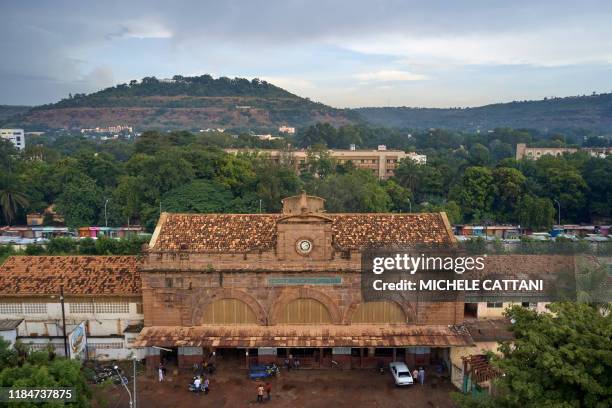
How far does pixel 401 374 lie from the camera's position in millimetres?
25719

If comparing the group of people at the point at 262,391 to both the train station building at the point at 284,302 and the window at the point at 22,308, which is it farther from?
the window at the point at 22,308

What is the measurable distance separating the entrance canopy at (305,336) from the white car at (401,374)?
4.56 feet

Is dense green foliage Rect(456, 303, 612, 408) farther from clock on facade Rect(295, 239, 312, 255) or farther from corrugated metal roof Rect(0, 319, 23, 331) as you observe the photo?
corrugated metal roof Rect(0, 319, 23, 331)

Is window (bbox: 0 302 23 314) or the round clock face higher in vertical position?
the round clock face

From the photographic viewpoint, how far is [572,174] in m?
72.7

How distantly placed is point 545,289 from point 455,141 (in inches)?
5920

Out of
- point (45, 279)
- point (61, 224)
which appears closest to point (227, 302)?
point (45, 279)

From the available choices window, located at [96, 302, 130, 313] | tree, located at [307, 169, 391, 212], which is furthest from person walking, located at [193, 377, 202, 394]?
tree, located at [307, 169, 391, 212]

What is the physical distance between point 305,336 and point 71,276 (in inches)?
545

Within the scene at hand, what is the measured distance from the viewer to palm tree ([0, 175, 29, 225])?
6706 centimetres

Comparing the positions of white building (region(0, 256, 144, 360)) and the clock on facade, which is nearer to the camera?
the clock on facade

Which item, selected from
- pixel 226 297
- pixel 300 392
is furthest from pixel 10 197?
pixel 300 392

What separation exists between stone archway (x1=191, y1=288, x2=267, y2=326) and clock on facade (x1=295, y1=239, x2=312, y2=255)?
3483 mm

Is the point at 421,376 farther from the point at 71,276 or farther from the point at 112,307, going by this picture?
the point at 71,276
